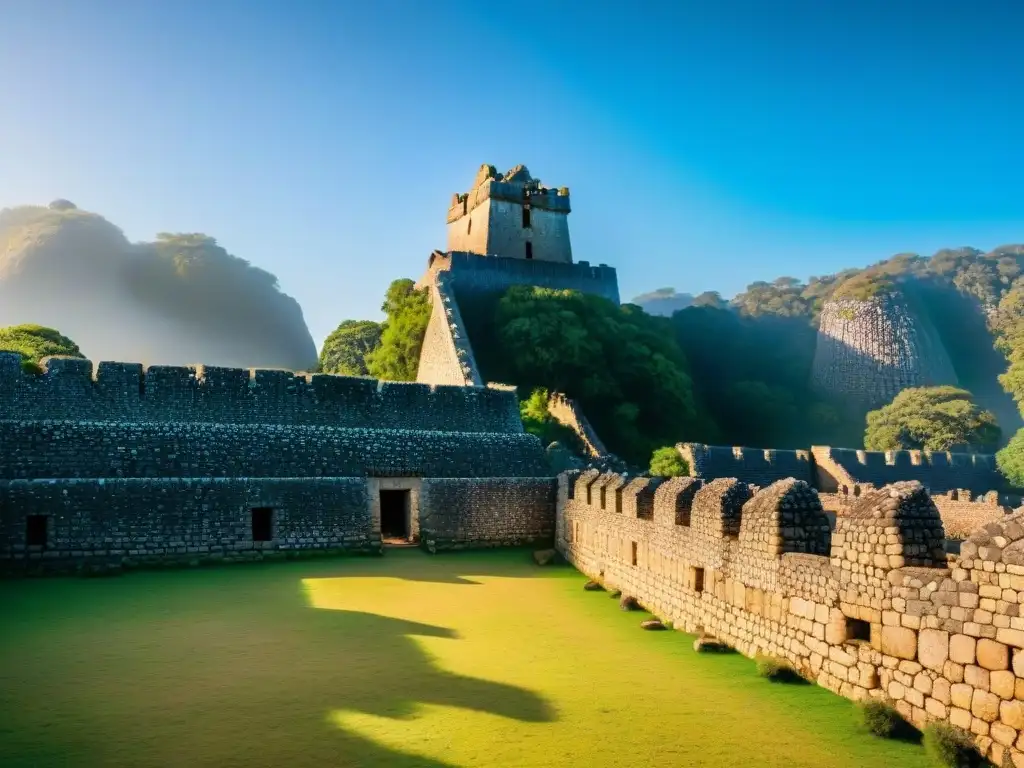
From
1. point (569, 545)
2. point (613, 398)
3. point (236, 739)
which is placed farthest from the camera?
point (613, 398)

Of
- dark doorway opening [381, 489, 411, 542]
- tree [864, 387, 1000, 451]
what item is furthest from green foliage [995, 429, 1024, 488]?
dark doorway opening [381, 489, 411, 542]

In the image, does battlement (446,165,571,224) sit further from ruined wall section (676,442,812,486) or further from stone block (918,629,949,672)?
stone block (918,629,949,672)

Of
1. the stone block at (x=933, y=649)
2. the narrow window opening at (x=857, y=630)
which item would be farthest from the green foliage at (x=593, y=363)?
the stone block at (x=933, y=649)

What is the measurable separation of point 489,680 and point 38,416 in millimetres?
11558

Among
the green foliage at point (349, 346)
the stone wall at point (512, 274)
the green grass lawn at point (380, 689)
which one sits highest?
the stone wall at point (512, 274)

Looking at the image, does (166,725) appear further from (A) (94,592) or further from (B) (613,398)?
(B) (613,398)

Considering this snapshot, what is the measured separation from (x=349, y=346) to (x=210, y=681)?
42112 mm

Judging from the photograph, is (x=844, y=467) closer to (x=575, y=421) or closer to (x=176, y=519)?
(x=575, y=421)

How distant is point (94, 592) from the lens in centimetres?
1220

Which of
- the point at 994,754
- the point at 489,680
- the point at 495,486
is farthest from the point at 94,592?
the point at 994,754

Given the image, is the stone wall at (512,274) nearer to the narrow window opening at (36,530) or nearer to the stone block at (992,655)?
the narrow window opening at (36,530)

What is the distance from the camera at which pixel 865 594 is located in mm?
6719

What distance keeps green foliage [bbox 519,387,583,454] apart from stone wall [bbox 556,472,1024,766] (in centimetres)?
1625

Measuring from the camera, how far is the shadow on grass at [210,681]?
20.1 feet
